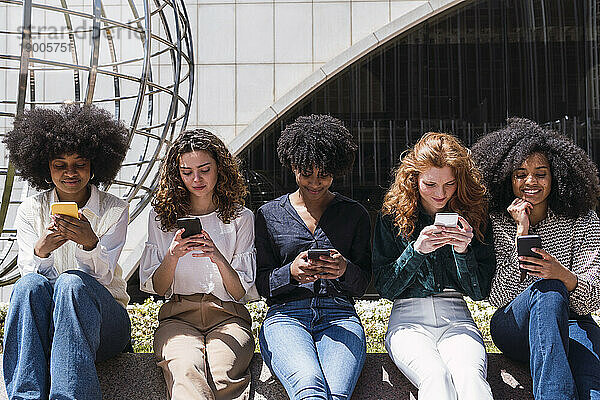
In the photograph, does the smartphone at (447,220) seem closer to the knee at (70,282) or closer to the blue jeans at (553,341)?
the blue jeans at (553,341)

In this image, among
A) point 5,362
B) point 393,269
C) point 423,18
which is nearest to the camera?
point 5,362

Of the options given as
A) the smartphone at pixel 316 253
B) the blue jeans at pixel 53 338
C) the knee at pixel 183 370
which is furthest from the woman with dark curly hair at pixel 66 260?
the smartphone at pixel 316 253

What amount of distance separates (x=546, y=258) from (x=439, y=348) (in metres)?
0.60

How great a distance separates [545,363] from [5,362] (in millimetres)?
2155

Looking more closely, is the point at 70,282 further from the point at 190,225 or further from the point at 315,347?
the point at 315,347

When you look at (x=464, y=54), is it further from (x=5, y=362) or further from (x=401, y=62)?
(x=5, y=362)

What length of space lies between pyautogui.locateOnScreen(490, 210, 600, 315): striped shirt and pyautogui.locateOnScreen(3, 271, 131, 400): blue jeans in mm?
1823

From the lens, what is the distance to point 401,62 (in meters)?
9.21

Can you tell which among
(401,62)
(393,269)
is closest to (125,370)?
(393,269)

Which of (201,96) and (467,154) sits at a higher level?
(201,96)

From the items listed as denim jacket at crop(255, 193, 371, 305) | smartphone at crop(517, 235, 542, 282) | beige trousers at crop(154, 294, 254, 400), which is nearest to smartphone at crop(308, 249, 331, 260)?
denim jacket at crop(255, 193, 371, 305)

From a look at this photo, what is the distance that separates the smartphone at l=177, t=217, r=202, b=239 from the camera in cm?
323

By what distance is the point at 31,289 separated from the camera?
2.96 metres

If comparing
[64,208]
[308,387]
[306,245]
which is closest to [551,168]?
[306,245]
